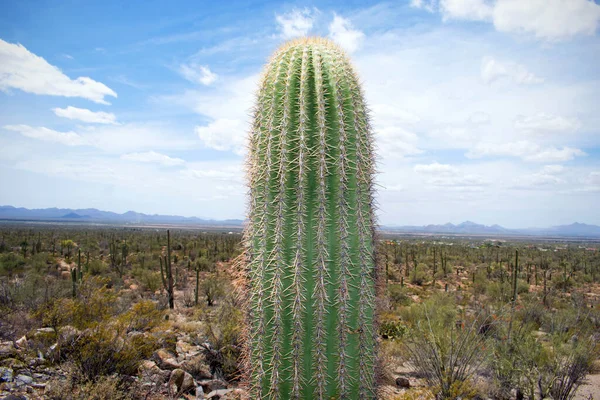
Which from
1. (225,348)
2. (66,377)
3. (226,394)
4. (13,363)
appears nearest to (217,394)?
A: (226,394)

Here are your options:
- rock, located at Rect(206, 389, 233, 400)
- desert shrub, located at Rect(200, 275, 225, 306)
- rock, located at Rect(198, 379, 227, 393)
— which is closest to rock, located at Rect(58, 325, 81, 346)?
rock, located at Rect(198, 379, 227, 393)

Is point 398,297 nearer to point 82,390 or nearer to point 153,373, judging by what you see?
point 153,373

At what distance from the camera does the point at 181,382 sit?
589 cm

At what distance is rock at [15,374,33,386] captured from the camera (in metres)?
5.23

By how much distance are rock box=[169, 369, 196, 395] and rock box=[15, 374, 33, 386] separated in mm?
1795

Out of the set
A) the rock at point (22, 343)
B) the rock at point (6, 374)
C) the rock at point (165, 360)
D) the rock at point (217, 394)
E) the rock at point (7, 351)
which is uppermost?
the rock at point (22, 343)

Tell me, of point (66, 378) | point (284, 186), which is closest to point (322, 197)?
point (284, 186)

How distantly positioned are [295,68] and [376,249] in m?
1.83

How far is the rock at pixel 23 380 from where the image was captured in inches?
206

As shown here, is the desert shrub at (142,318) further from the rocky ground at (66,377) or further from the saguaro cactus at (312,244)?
the saguaro cactus at (312,244)

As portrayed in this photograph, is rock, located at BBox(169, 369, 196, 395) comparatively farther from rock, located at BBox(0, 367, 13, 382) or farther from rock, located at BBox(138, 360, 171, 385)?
rock, located at BBox(0, 367, 13, 382)

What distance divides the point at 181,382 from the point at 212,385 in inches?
18.2

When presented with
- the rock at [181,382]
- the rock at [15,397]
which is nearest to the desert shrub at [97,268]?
the rock at [181,382]

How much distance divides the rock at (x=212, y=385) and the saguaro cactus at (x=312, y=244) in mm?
2811
